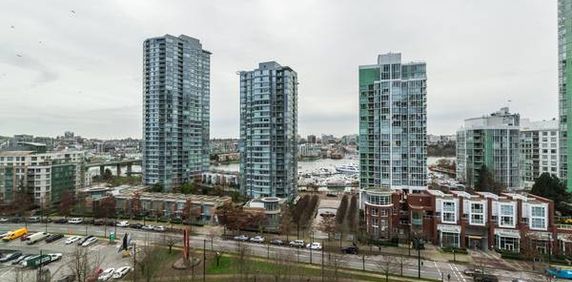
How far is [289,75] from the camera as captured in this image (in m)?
35.9

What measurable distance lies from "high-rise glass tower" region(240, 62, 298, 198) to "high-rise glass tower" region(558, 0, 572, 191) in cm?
3064

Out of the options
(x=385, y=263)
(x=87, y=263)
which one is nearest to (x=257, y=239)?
(x=385, y=263)

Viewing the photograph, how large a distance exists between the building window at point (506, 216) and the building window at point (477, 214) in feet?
3.53

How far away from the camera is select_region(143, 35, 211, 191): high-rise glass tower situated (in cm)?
4378

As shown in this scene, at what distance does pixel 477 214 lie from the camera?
22.6 metres

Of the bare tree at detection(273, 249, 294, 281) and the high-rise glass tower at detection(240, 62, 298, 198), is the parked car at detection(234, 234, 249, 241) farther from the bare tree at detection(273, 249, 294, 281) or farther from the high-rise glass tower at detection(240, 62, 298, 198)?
the high-rise glass tower at detection(240, 62, 298, 198)

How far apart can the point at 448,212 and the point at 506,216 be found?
365cm

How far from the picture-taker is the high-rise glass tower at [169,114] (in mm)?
43781

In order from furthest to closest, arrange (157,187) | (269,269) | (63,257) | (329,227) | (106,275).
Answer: (157,187)
(329,227)
(63,257)
(269,269)
(106,275)

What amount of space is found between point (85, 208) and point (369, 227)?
2815 centimetres

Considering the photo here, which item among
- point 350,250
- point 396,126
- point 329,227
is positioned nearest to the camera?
point 350,250

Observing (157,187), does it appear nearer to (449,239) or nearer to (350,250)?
(350,250)

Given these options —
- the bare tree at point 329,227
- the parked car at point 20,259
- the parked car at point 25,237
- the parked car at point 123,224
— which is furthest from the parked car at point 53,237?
the bare tree at point 329,227

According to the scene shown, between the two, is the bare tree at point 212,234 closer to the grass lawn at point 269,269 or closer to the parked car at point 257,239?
the parked car at point 257,239
